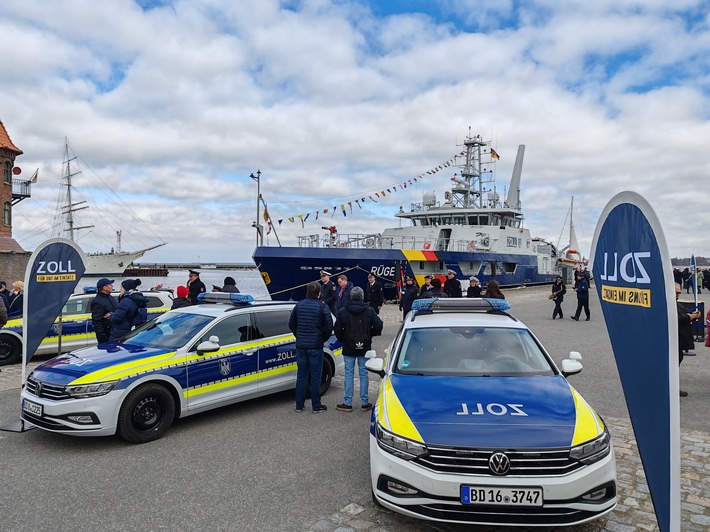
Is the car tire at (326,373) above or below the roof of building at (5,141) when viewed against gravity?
below

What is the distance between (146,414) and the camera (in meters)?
5.32

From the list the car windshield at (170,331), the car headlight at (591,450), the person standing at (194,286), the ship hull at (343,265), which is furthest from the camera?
the ship hull at (343,265)

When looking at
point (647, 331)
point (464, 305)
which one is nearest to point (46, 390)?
point (464, 305)

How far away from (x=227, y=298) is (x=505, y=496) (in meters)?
5.29

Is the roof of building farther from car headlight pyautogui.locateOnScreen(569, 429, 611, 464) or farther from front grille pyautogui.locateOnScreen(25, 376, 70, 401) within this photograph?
car headlight pyautogui.locateOnScreen(569, 429, 611, 464)

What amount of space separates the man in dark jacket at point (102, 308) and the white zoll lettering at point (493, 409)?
20.4 ft

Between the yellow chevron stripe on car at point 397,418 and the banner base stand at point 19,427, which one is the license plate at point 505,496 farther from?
the banner base stand at point 19,427

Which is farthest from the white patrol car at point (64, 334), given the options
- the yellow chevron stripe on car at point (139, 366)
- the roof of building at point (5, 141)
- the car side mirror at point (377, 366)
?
the roof of building at point (5, 141)

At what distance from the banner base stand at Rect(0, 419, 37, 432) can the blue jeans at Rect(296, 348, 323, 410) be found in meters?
2.96

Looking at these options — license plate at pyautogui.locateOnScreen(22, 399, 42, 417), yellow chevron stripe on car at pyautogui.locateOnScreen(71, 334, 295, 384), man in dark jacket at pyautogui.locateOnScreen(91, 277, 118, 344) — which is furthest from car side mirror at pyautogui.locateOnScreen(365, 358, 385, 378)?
man in dark jacket at pyautogui.locateOnScreen(91, 277, 118, 344)

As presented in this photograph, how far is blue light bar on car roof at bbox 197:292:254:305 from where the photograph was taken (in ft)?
22.5

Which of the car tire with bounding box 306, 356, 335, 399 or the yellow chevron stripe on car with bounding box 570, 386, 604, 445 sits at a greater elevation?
the yellow chevron stripe on car with bounding box 570, 386, 604, 445

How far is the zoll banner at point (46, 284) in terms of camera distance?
21.3 feet

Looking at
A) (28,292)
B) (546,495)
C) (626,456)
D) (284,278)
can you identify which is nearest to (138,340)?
(28,292)
